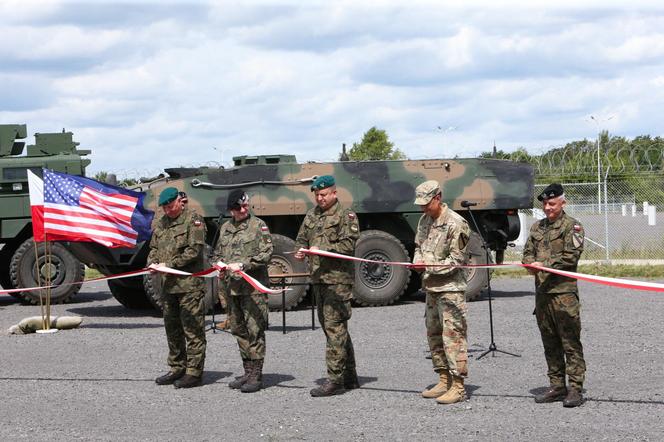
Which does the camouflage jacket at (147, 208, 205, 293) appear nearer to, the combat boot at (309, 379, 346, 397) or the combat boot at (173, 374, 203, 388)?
the combat boot at (173, 374, 203, 388)

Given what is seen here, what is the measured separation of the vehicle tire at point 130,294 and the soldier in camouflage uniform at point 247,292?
22.2 feet

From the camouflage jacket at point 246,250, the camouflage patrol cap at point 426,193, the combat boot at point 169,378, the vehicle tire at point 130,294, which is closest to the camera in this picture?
the camouflage patrol cap at point 426,193

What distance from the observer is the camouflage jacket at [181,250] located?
27.5 feet

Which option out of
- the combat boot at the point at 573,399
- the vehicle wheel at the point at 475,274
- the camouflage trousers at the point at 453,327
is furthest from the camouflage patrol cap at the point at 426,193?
the vehicle wheel at the point at 475,274

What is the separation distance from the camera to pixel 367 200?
1458 centimetres

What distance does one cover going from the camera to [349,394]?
26.0 ft

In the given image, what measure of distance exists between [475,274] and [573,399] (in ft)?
25.0

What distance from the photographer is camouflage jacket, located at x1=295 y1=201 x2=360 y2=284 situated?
7875 mm

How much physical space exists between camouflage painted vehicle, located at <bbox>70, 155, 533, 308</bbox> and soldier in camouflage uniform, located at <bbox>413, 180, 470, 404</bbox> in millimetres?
6499

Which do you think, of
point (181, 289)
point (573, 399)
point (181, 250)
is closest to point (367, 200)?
point (181, 250)

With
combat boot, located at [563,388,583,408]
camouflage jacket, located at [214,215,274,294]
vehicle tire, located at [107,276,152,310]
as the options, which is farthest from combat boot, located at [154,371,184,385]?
vehicle tire, located at [107,276,152,310]

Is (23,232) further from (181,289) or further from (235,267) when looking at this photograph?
(235,267)

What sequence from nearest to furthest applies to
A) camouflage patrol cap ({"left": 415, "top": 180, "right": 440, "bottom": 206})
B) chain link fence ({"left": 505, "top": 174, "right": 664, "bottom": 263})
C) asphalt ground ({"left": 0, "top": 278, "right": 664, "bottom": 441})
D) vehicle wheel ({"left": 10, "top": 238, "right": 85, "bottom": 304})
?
1. asphalt ground ({"left": 0, "top": 278, "right": 664, "bottom": 441})
2. camouflage patrol cap ({"left": 415, "top": 180, "right": 440, "bottom": 206})
3. vehicle wheel ({"left": 10, "top": 238, "right": 85, "bottom": 304})
4. chain link fence ({"left": 505, "top": 174, "right": 664, "bottom": 263})

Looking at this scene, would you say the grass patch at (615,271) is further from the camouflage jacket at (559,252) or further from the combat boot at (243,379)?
the combat boot at (243,379)
